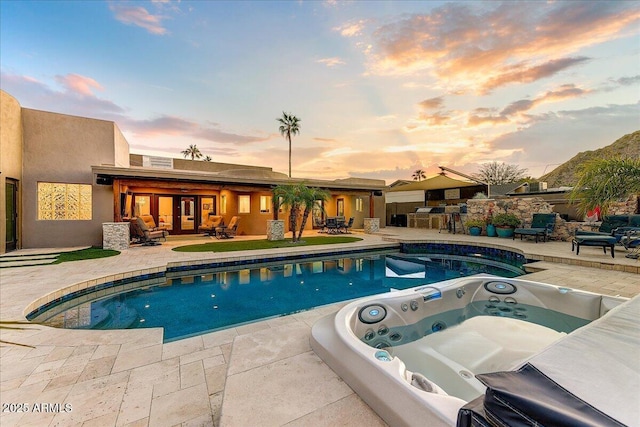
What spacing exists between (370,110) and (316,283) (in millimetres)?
8606

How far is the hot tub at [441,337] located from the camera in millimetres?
1723

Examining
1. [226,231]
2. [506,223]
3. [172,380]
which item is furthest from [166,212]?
[506,223]

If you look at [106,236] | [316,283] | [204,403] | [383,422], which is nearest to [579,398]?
[383,422]

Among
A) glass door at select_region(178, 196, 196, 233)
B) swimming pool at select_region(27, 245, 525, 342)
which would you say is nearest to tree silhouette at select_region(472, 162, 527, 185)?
swimming pool at select_region(27, 245, 525, 342)

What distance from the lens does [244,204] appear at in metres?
14.3

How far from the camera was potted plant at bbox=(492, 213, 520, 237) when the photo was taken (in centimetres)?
1149

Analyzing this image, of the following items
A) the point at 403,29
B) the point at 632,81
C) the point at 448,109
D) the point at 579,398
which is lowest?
the point at 579,398

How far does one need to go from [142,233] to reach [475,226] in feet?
47.5

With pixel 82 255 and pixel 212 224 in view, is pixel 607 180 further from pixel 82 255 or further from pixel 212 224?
pixel 212 224

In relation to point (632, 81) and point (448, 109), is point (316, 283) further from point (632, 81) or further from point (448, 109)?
point (448, 109)

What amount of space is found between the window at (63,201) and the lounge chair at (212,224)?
15.1 feet

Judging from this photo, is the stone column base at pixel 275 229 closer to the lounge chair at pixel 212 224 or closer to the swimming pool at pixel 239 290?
the lounge chair at pixel 212 224

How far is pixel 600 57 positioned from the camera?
6020mm

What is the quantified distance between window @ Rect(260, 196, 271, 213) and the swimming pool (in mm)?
6264
